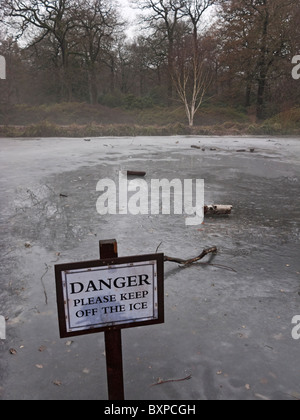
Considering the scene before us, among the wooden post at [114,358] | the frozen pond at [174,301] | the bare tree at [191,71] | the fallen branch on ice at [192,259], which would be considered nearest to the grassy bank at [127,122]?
the bare tree at [191,71]

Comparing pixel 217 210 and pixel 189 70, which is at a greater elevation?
pixel 189 70

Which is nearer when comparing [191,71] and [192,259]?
[192,259]

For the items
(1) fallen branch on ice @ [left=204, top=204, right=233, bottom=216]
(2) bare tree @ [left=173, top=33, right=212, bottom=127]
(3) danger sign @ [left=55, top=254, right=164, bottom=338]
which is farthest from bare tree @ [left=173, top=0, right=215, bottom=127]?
(3) danger sign @ [left=55, top=254, right=164, bottom=338]

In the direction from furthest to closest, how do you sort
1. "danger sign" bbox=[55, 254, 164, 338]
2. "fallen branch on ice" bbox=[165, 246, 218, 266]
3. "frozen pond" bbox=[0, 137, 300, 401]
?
"fallen branch on ice" bbox=[165, 246, 218, 266]
"frozen pond" bbox=[0, 137, 300, 401]
"danger sign" bbox=[55, 254, 164, 338]

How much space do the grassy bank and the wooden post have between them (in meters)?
23.2

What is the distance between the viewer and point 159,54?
136 ft

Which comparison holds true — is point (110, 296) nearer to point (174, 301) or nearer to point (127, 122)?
point (174, 301)

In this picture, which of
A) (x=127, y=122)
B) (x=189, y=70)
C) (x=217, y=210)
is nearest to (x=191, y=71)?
(x=189, y=70)

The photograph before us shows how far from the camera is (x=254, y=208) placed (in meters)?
6.79

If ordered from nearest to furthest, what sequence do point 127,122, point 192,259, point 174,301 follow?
point 174,301 < point 192,259 < point 127,122

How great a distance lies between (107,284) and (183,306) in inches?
67.3

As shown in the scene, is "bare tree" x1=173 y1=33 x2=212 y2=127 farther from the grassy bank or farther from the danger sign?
the danger sign

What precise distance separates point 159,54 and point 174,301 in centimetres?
4283

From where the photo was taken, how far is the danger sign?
1.85 meters
